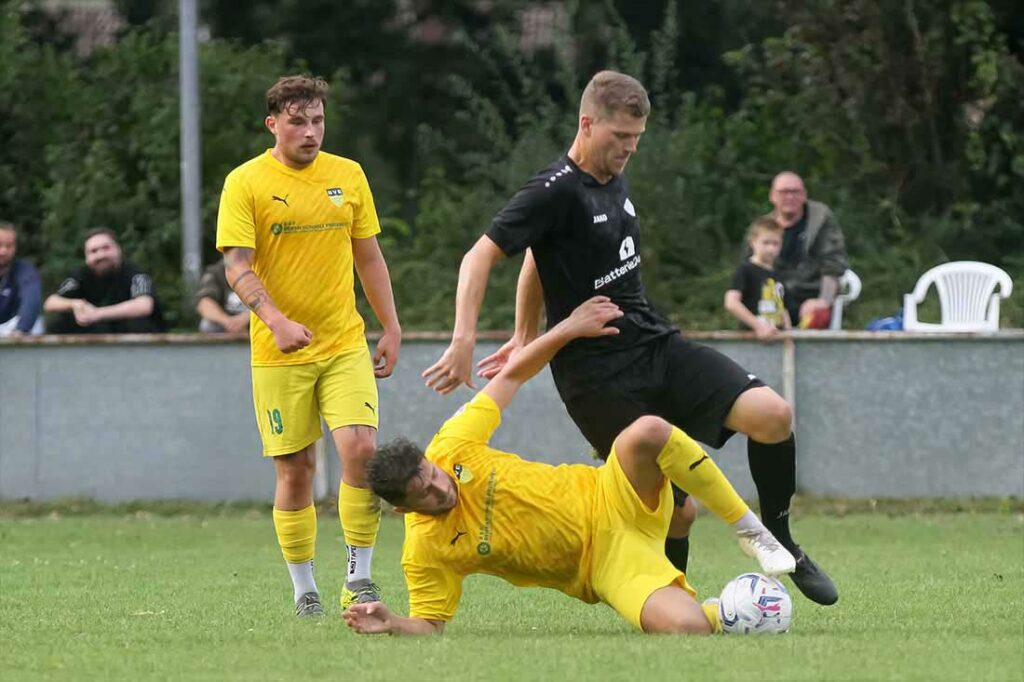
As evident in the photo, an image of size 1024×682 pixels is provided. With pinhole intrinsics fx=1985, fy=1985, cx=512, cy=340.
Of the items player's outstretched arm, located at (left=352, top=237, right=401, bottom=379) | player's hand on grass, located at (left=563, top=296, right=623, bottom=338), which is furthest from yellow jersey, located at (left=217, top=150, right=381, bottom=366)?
player's hand on grass, located at (left=563, top=296, right=623, bottom=338)

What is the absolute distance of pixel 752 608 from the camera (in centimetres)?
712

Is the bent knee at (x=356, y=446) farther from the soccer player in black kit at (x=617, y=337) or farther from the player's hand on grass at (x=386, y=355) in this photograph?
the soccer player in black kit at (x=617, y=337)

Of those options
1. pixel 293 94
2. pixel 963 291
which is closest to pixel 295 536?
pixel 293 94

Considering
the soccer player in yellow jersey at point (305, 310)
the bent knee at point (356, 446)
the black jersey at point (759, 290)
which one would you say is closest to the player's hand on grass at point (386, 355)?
the soccer player in yellow jersey at point (305, 310)

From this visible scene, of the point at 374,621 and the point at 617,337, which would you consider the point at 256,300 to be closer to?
the point at 617,337

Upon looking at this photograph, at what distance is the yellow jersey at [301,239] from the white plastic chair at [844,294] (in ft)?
23.3

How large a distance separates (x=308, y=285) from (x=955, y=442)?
6.73m

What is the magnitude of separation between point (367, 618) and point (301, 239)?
A: 1.95 m

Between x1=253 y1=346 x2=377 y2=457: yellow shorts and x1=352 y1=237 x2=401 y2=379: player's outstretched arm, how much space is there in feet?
0.77

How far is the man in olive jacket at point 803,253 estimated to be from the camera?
48.6 feet

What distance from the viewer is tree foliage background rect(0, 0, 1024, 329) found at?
1861 cm

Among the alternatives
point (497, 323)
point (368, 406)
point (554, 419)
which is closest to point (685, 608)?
point (368, 406)

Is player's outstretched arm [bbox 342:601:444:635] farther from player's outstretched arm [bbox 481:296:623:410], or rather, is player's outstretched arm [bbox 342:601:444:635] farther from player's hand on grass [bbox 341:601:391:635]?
player's outstretched arm [bbox 481:296:623:410]

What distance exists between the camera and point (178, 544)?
40.1ft
